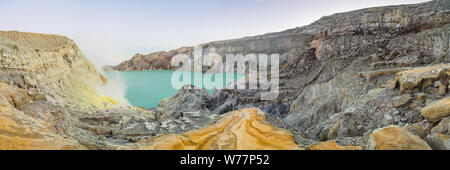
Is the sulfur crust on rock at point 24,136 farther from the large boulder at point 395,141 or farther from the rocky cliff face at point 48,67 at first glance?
the large boulder at point 395,141

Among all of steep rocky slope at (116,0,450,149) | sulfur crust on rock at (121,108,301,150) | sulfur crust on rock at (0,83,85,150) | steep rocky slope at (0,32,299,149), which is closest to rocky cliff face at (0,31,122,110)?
steep rocky slope at (0,32,299,149)

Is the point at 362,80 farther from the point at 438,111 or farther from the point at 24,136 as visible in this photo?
the point at 24,136

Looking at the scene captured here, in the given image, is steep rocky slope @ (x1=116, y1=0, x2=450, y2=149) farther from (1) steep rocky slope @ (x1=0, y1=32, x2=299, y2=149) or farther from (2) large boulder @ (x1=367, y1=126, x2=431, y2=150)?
(1) steep rocky slope @ (x1=0, y1=32, x2=299, y2=149)

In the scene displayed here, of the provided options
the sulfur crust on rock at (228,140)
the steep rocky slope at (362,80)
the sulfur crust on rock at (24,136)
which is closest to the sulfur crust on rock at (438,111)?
the steep rocky slope at (362,80)
